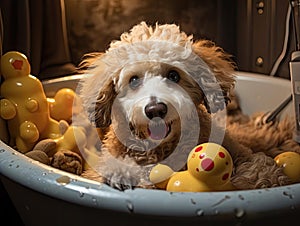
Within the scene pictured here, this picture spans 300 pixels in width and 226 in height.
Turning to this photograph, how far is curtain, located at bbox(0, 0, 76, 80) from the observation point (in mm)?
1402

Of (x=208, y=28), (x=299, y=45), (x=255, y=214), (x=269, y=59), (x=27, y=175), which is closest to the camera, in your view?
(x=255, y=214)

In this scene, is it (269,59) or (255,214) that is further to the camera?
(269,59)

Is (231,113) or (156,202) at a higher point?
(156,202)

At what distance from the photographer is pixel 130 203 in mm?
Answer: 674

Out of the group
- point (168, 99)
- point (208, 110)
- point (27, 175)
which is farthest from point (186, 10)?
point (27, 175)

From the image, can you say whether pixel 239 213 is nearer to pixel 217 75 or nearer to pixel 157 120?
pixel 157 120

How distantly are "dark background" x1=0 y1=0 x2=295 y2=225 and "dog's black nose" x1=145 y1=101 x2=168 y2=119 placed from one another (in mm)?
652

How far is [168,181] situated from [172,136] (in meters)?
0.13

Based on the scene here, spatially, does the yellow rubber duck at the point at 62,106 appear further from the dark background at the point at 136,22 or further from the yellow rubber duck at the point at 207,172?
the yellow rubber duck at the point at 207,172

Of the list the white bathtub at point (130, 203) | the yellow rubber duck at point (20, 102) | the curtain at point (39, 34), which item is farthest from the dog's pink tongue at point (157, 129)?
the curtain at point (39, 34)

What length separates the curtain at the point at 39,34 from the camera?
140cm

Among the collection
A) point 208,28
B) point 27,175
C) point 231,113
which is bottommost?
point 231,113

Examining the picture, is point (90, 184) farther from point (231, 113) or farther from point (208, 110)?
point (231, 113)

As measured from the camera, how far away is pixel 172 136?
979 millimetres
